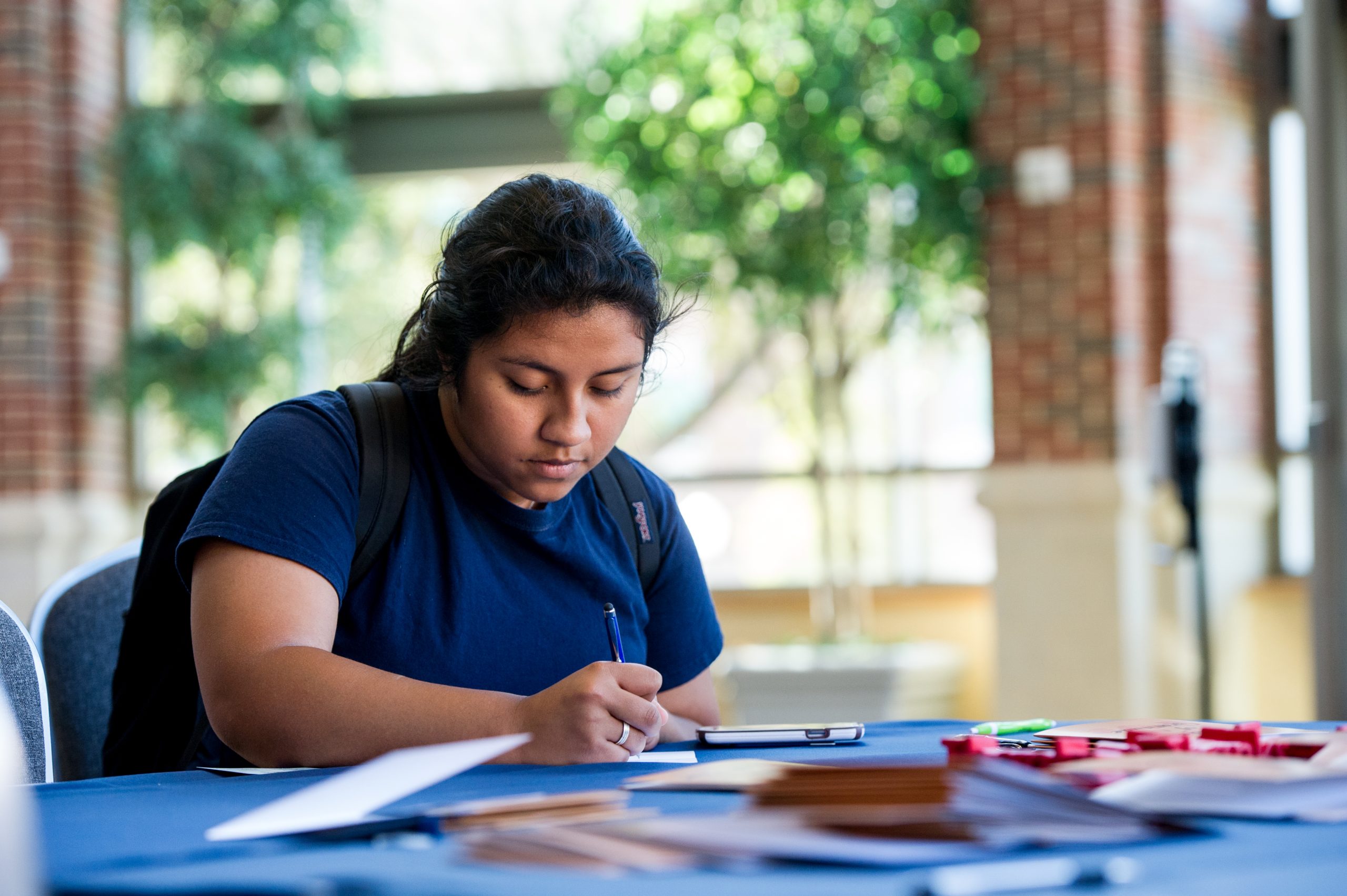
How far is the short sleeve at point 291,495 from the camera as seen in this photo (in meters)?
1.29

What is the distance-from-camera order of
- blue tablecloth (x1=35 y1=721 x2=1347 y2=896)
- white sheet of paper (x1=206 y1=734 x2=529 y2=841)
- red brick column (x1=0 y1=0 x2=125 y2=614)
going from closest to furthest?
blue tablecloth (x1=35 y1=721 x2=1347 y2=896)
white sheet of paper (x1=206 y1=734 x2=529 y2=841)
red brick column (x1=0 y1=0 x2=125 y2=614)

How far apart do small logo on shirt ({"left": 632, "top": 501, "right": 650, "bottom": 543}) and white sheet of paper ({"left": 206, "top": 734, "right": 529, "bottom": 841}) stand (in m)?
0.88

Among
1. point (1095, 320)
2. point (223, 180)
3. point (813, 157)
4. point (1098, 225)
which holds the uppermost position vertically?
point (223, 180)

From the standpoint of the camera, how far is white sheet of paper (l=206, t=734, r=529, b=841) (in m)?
0.79

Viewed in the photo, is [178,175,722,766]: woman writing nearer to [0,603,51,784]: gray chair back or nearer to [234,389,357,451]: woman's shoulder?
[234,389,357,451]: woman's shoulder

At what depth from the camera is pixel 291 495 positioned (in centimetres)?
133

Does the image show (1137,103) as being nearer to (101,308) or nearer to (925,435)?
(925,435)

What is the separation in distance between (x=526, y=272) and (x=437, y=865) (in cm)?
86

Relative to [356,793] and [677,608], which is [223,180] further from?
[356,793]

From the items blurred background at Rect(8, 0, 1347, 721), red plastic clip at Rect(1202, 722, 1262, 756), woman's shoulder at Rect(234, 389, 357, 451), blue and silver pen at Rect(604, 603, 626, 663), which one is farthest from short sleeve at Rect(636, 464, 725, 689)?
blurred background at Rect(8, 0, 1347, 721)

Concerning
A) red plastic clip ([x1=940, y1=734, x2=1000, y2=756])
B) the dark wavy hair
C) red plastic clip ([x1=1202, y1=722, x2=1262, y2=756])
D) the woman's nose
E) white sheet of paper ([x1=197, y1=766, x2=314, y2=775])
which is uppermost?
the dark wavy hair

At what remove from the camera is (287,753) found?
3.99 ft

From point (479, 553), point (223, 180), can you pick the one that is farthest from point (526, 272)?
point (223, 180)

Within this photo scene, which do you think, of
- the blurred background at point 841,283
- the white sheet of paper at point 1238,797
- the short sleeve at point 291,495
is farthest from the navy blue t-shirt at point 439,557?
the blurred background at point 841,283
